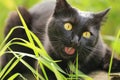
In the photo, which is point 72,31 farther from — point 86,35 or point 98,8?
point 98,8

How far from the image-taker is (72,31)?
3391 mm

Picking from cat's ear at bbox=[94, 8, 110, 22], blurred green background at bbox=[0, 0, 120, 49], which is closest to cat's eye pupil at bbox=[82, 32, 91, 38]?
cat's ear at bbox=[94, 8, 110, 22]

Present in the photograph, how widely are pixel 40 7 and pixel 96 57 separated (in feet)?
3.66

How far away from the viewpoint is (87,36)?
11.3 ft

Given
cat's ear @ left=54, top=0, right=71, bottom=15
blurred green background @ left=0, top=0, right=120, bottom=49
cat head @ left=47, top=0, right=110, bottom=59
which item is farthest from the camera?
blurred green background @ left=0, top=0, right=120, bottom=49

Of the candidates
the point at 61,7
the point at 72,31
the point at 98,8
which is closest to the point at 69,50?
the point at 72,31

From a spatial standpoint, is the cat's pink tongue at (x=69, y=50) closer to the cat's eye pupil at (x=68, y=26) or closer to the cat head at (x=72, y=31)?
the cat head at (x=72, y=31)

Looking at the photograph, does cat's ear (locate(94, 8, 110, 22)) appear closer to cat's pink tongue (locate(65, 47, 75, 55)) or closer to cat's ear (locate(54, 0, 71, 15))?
cat's ear (locate(54, 0, 71, 15))

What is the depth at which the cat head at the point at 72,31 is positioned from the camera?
3.38m

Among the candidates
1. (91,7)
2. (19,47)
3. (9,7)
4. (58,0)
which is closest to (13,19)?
(19,47)

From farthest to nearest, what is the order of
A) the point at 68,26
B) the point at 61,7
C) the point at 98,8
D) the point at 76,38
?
the point at 98,8 < the point at 61,7 < the point at 68,26 < the point at 76,38

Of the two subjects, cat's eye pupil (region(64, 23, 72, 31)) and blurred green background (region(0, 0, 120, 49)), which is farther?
blurred green background (region(0, 0, 120, 49))

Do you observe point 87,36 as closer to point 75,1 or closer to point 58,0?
point 58,0

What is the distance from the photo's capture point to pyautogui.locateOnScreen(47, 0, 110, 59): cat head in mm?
3381
